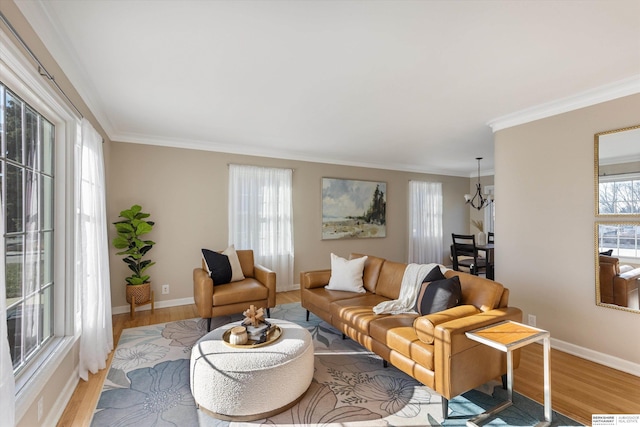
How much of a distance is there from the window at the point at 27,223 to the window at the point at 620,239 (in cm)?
457

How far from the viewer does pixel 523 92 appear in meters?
2.91

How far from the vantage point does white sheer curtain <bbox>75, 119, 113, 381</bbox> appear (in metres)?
2.57

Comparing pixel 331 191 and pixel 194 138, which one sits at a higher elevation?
pixel 194 138

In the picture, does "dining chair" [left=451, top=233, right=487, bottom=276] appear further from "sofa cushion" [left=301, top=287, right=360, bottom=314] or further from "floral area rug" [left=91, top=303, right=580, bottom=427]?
"floral area rug" [left=91, top=303, right=580, bottom=427]

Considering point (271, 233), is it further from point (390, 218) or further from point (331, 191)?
point (390, 218)

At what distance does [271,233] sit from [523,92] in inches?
159

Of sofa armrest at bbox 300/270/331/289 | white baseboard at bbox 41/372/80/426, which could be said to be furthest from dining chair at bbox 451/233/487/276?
white baseboard at bbox 41/372/80/426

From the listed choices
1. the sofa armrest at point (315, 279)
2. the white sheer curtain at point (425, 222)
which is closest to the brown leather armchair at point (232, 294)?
the sofa armrest at point (315, 279)

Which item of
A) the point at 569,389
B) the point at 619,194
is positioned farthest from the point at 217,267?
the point at 619,194

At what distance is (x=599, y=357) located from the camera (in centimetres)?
288

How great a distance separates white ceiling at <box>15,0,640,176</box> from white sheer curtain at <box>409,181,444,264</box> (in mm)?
3129

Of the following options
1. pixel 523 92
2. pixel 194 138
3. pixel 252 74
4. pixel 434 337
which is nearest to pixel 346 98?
pixel 252 74

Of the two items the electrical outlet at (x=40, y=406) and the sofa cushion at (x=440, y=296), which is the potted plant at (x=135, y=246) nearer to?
the electrical outlet at (x=40, y=406)

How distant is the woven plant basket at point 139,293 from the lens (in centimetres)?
403
